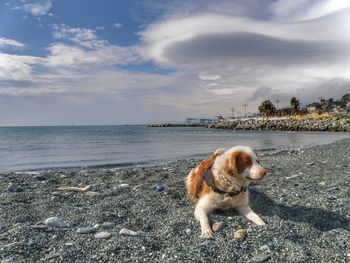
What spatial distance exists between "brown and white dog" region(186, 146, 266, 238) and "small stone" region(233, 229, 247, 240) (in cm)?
45

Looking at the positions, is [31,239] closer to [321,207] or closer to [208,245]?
[208,245]

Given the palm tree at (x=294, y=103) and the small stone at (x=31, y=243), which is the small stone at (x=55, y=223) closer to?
the small stone at (x=31, y=243)

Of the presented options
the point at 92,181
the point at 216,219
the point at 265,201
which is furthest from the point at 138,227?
the point at 92,181

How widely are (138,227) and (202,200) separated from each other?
1.24 meters

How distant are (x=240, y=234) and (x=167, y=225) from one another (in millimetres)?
1254

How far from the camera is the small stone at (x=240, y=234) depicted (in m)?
4.95

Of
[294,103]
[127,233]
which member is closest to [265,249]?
[127,233]

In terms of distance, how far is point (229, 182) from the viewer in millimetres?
5801

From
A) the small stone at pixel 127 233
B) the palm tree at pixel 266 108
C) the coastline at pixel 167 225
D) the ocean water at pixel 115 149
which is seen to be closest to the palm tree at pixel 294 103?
the palm tree at pixel 266 108

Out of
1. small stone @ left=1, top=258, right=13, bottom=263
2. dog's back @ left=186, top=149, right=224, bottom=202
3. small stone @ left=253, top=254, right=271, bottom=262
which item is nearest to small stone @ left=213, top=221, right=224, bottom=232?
dog's back @ left=186, top=149, right=224, bottom=202

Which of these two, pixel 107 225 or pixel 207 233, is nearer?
pixel 207 233

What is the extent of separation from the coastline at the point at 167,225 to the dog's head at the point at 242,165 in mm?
772

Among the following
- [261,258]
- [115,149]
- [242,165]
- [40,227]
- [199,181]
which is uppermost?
[242,165]

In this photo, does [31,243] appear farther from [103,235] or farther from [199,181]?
[199,181]
